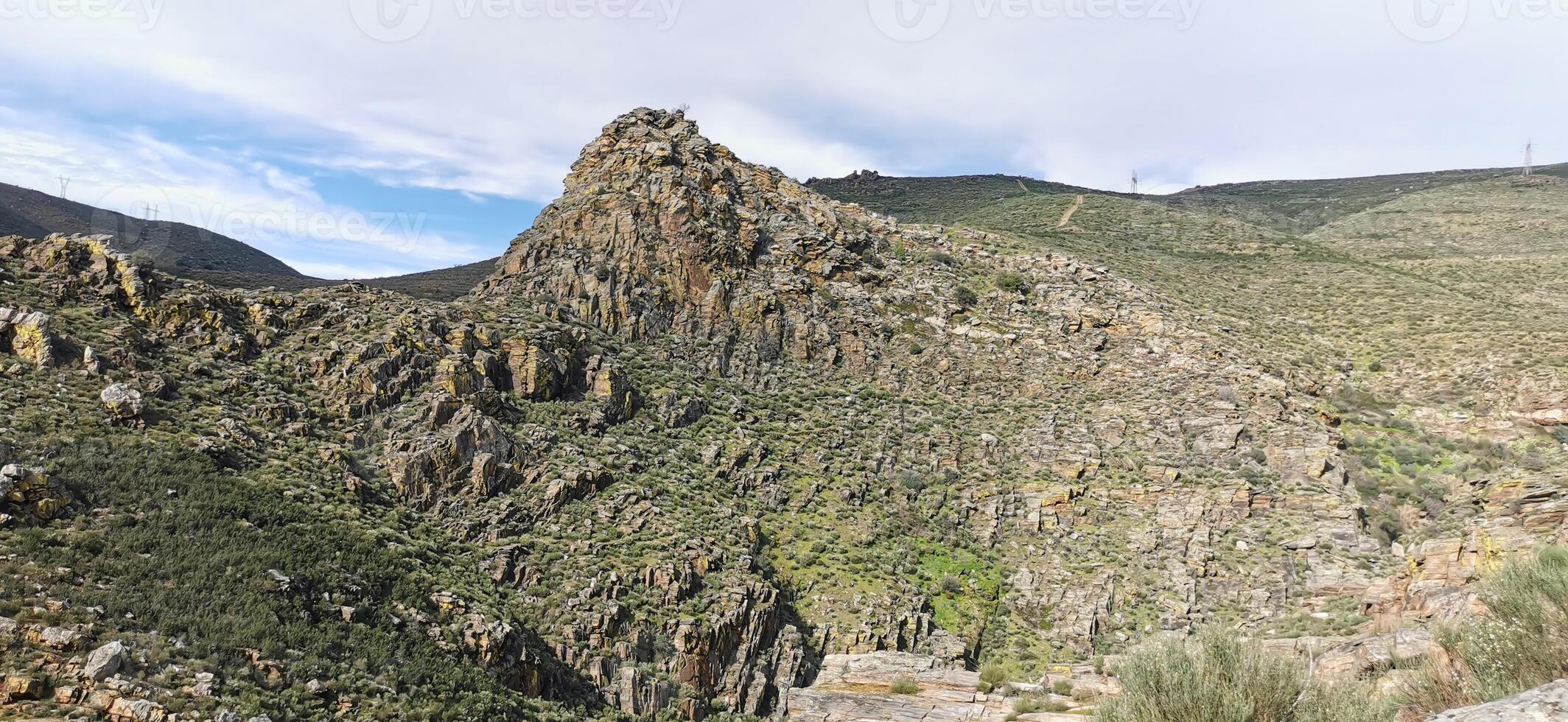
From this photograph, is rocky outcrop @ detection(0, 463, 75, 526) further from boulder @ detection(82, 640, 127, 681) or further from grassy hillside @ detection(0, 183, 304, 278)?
grassy hillside @ detection(0, 183, 304, 278)

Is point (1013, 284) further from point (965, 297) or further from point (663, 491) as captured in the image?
point (663, 491)

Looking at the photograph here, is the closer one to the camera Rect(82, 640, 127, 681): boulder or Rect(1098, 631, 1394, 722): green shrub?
Rect(1098, 631, 1394, 722): green shrub

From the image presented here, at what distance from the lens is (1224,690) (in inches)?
336

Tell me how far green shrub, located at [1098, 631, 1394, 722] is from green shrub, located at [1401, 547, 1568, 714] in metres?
0.79

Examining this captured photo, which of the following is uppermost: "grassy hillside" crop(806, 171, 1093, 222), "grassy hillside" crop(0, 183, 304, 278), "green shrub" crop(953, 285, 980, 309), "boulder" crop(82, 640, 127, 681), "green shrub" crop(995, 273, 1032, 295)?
"grassy hillside" crop(806, 171, 1093, 222)

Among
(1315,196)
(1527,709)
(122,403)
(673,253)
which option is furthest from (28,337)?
(1315,196)

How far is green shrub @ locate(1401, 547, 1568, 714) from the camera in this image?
7887 mm

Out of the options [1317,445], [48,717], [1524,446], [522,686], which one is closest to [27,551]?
[48,717]

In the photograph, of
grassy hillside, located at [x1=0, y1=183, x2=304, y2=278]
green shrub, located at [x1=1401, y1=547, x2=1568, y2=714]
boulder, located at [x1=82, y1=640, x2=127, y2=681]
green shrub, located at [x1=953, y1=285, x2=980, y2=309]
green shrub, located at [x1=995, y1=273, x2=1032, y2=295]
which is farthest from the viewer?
grassy hillside, located at [x1=0, y1=183, x2=304, y2=278]

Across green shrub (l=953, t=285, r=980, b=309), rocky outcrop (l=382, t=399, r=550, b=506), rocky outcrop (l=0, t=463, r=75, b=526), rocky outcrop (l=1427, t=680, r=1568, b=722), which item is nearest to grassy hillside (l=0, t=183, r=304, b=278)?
rocky outcrop (l=382, t=399, r=550, b=506)

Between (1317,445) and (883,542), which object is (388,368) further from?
(1317,445)

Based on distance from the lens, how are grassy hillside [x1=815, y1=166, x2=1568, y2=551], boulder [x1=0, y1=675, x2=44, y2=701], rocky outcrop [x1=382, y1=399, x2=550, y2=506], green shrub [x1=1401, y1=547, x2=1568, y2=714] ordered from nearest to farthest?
1. green shrub [x1=1401, y1=547, x2=1568, y2=714]
2. boulder [x1=0, y1=675, x2=44, y2=701]
3. rocky outcrop [x1=382, y1=399, x2=550, y2=506]
4. grassy hillside [x1=815, y1=166, x2=1568, y2=551]

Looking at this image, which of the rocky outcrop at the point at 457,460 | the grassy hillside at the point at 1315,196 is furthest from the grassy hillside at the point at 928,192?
the rocky outcrop at the point at 457,460

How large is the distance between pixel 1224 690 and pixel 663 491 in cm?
1820
